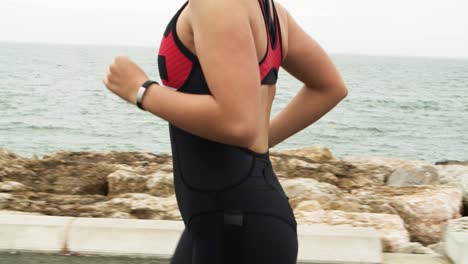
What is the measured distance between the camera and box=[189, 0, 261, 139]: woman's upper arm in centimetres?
168

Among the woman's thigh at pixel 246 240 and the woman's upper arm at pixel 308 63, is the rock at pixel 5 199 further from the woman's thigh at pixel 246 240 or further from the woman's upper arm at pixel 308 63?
the woman's thigh at pixel 246 240

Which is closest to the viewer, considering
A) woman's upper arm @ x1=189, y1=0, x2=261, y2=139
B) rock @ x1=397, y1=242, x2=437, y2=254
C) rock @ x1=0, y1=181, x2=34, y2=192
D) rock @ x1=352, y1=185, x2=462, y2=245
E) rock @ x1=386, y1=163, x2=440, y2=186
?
woman's upper arm @ x1=189, y1=0, x2=261, y2=139

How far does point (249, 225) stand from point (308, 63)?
62 cm

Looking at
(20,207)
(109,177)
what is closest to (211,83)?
(20,207)

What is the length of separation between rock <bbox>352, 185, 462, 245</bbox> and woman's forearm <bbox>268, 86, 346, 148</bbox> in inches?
212

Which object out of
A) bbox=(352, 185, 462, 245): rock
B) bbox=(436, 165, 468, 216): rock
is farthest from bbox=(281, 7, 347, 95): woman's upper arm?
bbox=(436, 165, 468, 216): rock

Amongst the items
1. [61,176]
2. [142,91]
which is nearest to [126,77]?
[142,91]

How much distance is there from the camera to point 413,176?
1274 centimetres

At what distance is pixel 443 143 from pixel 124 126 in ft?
60.7

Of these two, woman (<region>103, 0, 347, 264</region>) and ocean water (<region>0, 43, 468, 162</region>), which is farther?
ocean water (<region>0, 43, 468, 162</region>)

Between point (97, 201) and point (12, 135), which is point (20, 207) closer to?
point (97, 201)

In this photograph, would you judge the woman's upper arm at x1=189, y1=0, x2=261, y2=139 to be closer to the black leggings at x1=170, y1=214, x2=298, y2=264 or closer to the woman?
the woman

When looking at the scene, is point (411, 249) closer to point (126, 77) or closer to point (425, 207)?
point (425, 207)

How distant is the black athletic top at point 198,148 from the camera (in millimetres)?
1813
